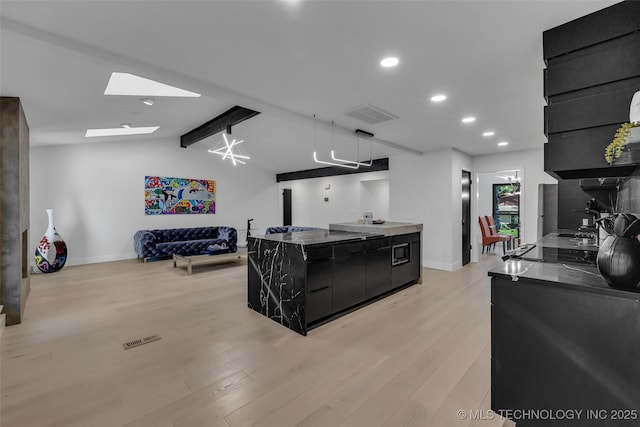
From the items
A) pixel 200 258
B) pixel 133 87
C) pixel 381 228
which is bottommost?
Answer: pixel 200 258

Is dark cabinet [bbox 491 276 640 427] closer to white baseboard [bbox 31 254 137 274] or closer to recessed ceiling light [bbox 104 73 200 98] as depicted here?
recessed ceiling light [bbox 104 73 200 98]

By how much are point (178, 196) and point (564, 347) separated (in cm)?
852

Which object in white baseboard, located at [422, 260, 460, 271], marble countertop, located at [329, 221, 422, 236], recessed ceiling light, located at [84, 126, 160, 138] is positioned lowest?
white baseboard, located at [422, 260, 460, 271]

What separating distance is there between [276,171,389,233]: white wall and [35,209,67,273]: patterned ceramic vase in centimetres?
624

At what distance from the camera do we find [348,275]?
3418 millimetres

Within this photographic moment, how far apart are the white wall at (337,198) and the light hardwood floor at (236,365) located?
5.35 m

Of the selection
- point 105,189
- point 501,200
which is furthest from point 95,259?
point 501,200

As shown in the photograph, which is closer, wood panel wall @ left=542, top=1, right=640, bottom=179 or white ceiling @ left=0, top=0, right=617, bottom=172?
wood panel wall @ left=542, top=1, right=640, bottom=179

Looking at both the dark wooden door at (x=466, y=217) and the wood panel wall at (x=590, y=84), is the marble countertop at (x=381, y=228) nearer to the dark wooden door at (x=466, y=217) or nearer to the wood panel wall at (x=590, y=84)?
the wood panel wall at (x=590, y=84)

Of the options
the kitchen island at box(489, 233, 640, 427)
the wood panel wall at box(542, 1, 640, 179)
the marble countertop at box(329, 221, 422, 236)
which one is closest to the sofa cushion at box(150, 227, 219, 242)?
the marble countertop at box(329, 221, 422, 236)

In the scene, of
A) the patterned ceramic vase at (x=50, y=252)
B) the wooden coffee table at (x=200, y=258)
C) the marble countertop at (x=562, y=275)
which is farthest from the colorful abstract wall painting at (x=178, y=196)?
the marble countertop at (x=562, y=275)

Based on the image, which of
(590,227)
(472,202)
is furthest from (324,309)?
(472,202)

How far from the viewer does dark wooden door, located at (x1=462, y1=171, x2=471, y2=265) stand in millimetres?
6578

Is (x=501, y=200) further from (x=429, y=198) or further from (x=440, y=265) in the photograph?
(x=440, y=265)
